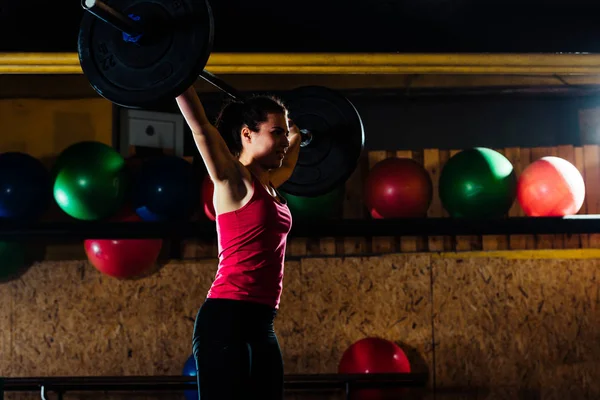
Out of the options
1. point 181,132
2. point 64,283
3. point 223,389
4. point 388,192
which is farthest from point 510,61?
point 64,283

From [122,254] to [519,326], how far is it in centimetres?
237

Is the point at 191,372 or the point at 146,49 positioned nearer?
the point at 146,49

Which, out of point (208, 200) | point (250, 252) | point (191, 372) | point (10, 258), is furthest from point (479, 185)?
point (10, 258)

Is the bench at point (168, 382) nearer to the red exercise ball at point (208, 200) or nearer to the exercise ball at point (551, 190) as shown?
the red exercise ball at point (208, 200)

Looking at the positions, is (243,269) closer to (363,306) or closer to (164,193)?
(164,193)

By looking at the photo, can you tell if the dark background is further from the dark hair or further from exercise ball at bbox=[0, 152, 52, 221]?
the dark hair

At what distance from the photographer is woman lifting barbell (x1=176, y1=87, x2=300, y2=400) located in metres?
1.64

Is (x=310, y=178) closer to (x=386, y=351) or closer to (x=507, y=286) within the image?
(x=386, y=351)

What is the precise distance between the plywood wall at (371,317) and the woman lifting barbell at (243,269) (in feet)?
8.17

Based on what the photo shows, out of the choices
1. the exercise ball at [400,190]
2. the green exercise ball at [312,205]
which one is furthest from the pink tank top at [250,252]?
the exercise ball at [400,190]

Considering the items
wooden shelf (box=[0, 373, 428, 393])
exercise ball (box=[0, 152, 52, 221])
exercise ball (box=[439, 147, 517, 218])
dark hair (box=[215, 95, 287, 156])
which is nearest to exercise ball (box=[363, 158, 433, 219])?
exercise ball (box=[439, 147, 517, 218])

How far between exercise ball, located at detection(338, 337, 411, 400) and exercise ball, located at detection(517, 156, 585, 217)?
1.05m

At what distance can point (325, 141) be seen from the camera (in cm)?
277

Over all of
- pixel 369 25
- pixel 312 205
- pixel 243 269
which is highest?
pixel 369 25
